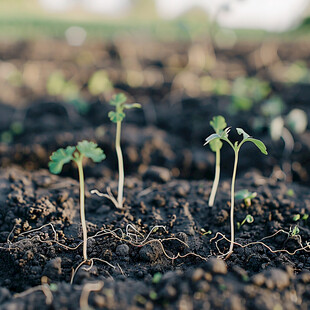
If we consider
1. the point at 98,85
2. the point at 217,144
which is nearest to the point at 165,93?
the point at 98,85

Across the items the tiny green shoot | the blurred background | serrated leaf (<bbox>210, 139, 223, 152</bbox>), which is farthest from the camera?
the blurred background

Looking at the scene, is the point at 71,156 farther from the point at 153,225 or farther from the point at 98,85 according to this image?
the point at 98,85

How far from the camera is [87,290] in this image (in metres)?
1.46

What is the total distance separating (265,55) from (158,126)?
10.3 ft

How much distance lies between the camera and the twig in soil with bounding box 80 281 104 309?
1.42m

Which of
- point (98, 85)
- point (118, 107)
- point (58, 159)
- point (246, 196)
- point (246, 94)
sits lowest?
point (246, 196)

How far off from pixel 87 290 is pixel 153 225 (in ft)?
2.03

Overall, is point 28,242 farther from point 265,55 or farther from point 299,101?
point 265,55

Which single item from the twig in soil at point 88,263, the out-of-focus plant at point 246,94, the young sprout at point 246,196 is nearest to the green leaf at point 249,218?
the young sprout at point 246,196

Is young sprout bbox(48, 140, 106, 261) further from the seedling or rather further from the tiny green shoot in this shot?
the tiny green shoot

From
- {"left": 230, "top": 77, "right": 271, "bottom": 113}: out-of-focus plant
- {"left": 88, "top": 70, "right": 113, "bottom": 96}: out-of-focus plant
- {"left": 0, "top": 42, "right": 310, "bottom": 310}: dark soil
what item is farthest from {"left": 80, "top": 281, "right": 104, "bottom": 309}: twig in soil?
{"left": 88, "top": 70, "right": 113, "bottom": 96}: out-of-focus plant

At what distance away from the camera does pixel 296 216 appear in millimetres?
2053

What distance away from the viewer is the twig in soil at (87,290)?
1417 mm

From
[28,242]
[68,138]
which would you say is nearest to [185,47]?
[68,138]
